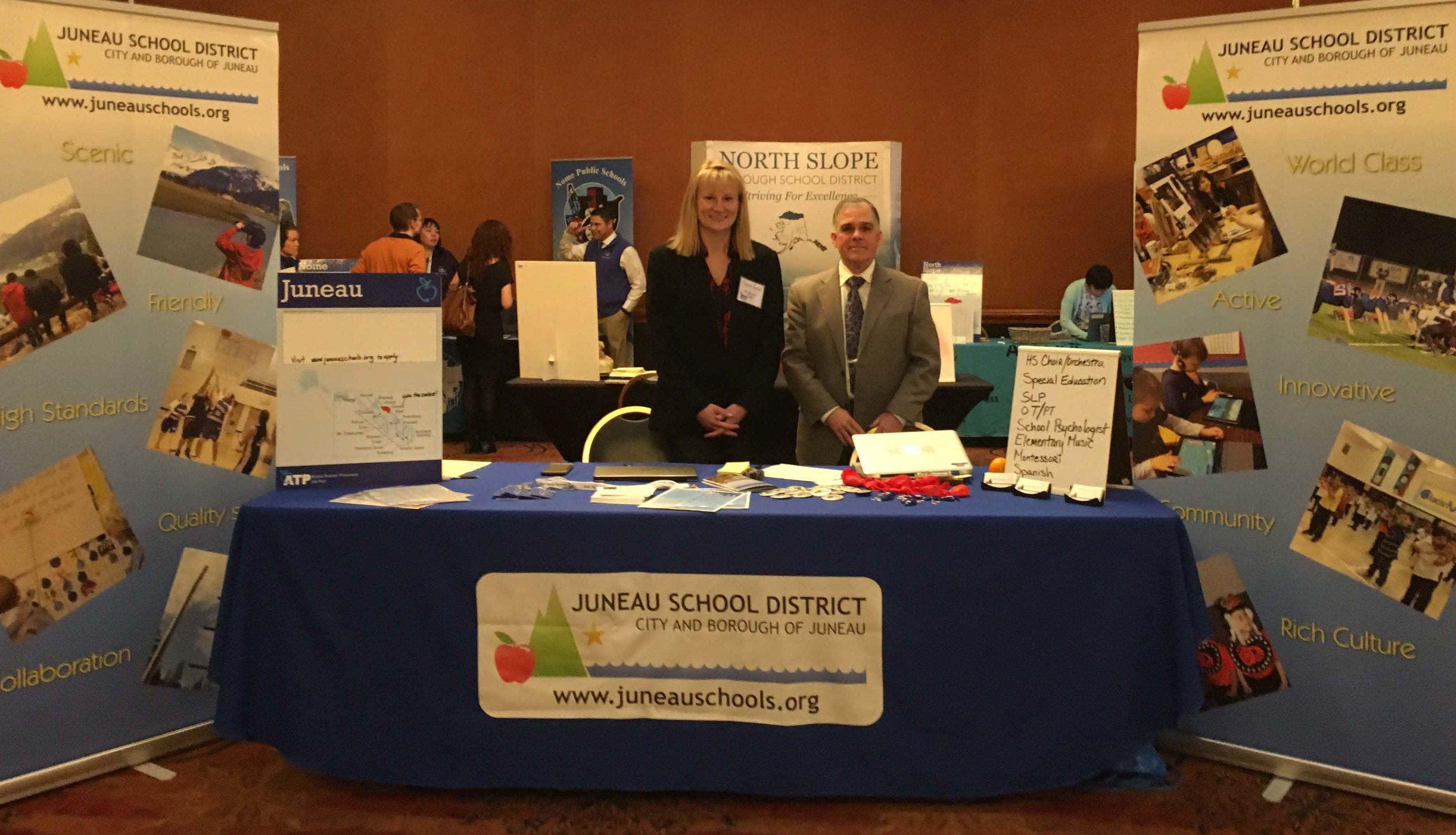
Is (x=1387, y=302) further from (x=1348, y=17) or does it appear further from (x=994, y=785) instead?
(x=994, y=785)

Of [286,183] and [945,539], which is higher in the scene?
[286,183]

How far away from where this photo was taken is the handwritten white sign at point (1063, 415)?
91.8 inches

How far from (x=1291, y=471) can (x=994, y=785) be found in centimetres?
102

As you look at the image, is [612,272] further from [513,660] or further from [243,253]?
[513,660]

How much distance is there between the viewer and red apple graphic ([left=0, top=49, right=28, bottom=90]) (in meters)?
2.26

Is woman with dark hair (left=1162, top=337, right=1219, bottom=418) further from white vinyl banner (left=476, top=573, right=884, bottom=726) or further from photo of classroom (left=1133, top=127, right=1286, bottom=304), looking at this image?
white vinyl banner (left=476, top=573, right=884, bottom=726)

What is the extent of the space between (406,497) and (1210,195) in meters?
2.02

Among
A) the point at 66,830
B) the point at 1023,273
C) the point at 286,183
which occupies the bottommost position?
the point at 66,830

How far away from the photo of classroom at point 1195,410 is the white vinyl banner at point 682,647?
0.90 m

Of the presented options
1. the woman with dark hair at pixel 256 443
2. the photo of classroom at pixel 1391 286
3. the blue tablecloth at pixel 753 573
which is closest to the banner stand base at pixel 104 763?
the blue tablecloth at pixel 753 573

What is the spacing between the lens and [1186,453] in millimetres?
2506

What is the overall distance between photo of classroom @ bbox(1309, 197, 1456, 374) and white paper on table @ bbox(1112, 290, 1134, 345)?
3.86 meters

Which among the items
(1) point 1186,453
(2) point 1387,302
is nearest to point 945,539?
(1) point 1186,453

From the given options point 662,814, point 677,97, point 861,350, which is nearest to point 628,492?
point 662,814
